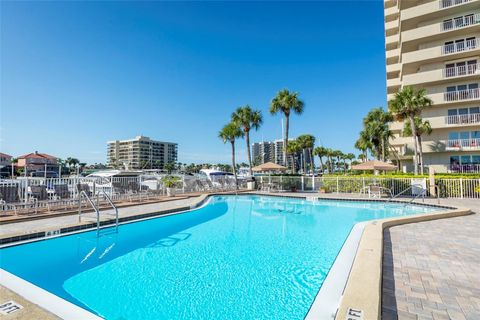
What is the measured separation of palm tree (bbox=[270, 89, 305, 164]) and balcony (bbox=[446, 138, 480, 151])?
1336 cm

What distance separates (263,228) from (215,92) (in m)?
22.5

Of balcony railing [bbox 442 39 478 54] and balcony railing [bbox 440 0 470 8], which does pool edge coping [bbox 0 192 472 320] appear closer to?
balcony railing [bbox 442 39 478 54]

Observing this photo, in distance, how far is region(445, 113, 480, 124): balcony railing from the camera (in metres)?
20.3

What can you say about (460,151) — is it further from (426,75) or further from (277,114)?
(277,114)

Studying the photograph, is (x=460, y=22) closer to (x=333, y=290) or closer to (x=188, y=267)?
(x=333, y=290)

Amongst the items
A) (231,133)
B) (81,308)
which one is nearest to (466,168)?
(231,133)

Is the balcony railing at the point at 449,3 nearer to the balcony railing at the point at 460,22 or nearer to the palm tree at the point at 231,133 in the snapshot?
the balcony railing at the point at 460,22

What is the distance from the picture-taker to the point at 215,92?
1111 inches

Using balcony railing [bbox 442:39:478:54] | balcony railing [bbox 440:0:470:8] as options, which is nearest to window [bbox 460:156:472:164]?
balcony railing [bbox 442:39:478:54]

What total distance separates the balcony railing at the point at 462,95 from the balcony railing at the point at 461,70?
4.73ft

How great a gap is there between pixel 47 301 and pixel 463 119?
1125 inches

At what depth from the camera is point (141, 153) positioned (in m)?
108

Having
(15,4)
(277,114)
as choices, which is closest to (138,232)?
(15,4)

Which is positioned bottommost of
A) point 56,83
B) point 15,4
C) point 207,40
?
point 56,83
